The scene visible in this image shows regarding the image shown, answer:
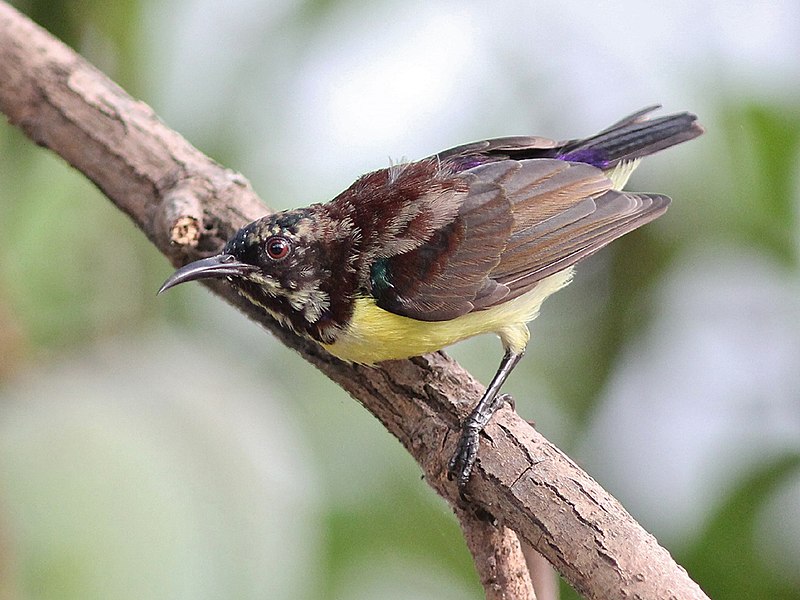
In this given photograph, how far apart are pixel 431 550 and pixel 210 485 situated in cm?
79

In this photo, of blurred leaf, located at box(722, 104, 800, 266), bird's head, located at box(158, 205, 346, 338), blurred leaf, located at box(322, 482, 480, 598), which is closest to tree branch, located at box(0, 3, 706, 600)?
bird's head, located at box(158, 205, 346, 338)

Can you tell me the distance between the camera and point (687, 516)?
306 centimetres

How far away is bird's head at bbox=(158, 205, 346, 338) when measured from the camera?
223cm

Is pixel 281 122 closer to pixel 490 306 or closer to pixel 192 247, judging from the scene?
pixel 192 247

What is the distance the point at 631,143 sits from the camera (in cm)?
263

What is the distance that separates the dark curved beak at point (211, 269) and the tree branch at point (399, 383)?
0.59 feet

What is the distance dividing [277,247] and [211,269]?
159 millimetres

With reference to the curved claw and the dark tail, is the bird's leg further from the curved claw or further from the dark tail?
the dark tail

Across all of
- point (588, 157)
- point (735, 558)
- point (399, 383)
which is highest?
point (588, 157)

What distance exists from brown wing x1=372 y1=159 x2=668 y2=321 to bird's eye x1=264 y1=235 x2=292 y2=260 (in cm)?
21

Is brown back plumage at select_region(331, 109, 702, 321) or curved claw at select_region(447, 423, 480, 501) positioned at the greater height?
brown back plumage at select_region(331, 109, 702, 321)

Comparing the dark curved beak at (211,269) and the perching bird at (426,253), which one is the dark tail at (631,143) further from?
the dark curved beak at (211,269)

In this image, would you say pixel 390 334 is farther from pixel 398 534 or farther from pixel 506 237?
pixel 398 534

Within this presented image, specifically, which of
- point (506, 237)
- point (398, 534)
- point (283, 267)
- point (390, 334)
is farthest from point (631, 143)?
point (398, 534)
